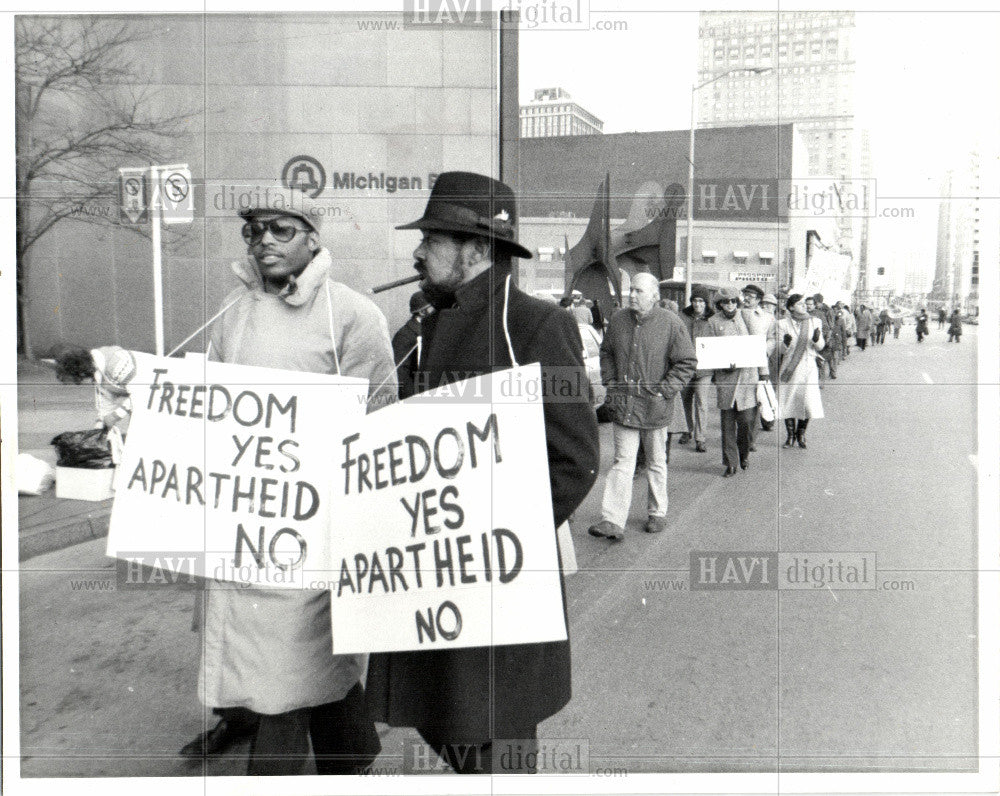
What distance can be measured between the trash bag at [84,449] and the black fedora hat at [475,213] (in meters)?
1.45

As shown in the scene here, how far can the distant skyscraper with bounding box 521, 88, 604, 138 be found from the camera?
3.80m

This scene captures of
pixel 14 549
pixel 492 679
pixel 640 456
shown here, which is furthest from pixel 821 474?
pixel 14 549

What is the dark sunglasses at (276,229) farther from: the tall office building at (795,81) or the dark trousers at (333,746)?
the tall office building at (795,81)

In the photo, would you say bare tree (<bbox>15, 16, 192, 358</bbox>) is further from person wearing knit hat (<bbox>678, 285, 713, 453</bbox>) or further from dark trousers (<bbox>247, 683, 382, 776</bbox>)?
person wearing knit hat (<bbox>678, 285, 713, 453</bbox>)

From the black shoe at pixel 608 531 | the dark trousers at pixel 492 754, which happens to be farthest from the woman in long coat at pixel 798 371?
the dark trousers at pixel 492 754

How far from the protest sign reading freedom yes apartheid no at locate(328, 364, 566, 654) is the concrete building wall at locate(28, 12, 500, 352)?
0.73 metres

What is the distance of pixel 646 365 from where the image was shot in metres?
5.46

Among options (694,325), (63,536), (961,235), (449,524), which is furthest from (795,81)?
(63,536)

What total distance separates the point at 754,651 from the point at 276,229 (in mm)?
2768

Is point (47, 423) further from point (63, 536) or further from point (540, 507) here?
point (540, 507)

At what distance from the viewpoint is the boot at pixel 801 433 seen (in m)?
3.81

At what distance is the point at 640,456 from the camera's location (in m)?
8.02

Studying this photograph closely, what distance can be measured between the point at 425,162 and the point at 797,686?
2.74 metres

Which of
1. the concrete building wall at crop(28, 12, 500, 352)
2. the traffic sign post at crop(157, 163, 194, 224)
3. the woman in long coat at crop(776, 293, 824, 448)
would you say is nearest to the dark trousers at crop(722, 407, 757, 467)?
the woman in long coat at crop(776, 293, 824, 448)
